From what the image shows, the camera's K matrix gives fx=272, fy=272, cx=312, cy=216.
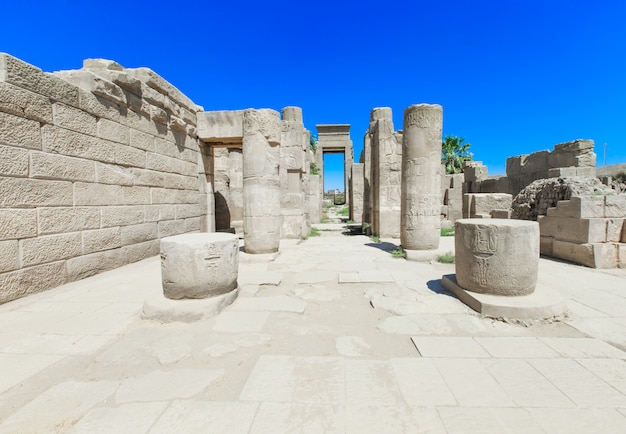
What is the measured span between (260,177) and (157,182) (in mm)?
2490

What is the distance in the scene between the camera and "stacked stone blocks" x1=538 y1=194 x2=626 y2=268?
4938 millimetres

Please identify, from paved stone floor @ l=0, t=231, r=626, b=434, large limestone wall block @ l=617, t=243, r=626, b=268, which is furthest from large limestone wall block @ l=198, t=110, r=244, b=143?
large limestone wall block @ l=617, t=243, r=626, b=268

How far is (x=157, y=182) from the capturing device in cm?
639

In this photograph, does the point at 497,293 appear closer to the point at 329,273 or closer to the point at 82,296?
the point at 329,273

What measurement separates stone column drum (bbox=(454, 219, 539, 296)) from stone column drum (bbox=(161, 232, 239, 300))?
3148 mm

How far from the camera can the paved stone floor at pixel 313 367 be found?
164 centimetres

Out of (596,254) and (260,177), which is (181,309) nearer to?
(260,177)

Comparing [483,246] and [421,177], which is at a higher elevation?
[421,177]

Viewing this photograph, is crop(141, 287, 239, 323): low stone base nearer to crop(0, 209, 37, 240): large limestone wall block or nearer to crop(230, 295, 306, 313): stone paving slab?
crop(230, 295, 306, 313): stone paving slab

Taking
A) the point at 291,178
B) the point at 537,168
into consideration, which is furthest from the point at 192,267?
the point at 537,168

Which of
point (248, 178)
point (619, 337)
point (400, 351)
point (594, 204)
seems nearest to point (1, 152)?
point (248, 178)

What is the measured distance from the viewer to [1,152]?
3467 millimetres

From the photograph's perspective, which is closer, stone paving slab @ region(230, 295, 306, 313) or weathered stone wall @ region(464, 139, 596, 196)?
stone paving slab @ region(230, 295, 306, 313)

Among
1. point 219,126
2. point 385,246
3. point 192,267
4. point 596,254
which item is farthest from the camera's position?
point 219,126
